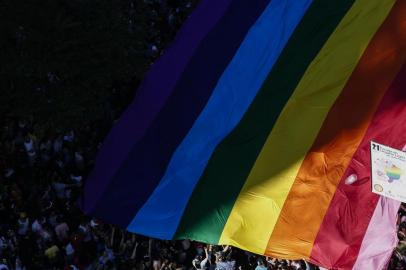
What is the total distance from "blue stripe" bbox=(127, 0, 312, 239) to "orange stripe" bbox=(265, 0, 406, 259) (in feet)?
4.17

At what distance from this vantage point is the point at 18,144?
509 inches

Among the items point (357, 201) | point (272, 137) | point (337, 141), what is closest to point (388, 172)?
point (357, 201)

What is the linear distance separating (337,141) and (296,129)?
24.9 inches

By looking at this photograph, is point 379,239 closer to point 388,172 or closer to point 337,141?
point 388,172

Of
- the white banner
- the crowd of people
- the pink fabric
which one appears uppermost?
the white banner

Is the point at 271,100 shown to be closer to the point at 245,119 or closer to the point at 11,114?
the point at 245,119

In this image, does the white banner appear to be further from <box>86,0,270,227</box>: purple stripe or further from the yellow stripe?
<box>86,0,270,227</box>: purple stripe

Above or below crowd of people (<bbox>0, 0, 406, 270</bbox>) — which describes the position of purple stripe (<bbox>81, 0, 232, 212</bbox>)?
above

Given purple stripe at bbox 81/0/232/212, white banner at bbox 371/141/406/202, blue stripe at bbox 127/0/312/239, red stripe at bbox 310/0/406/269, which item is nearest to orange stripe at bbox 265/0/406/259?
red stripe at bbox 310/0/406/269

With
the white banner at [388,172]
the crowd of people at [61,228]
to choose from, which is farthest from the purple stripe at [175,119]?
the white banner at [388,172]

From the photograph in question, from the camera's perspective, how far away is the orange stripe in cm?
906

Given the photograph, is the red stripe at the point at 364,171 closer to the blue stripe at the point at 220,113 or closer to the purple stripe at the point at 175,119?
the blue stripe at the point at 220,113

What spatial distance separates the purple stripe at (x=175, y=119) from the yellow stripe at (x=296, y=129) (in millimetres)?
1379

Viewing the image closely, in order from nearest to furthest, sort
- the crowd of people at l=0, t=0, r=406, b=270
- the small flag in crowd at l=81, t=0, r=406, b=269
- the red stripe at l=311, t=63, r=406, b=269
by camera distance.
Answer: the red stripe at l=311, t=63, r=406, b=269
the small flag in crowd at l=81, t=0, r=406, b=269
the crowd of people at l=0, t=0, r=406, b=270
